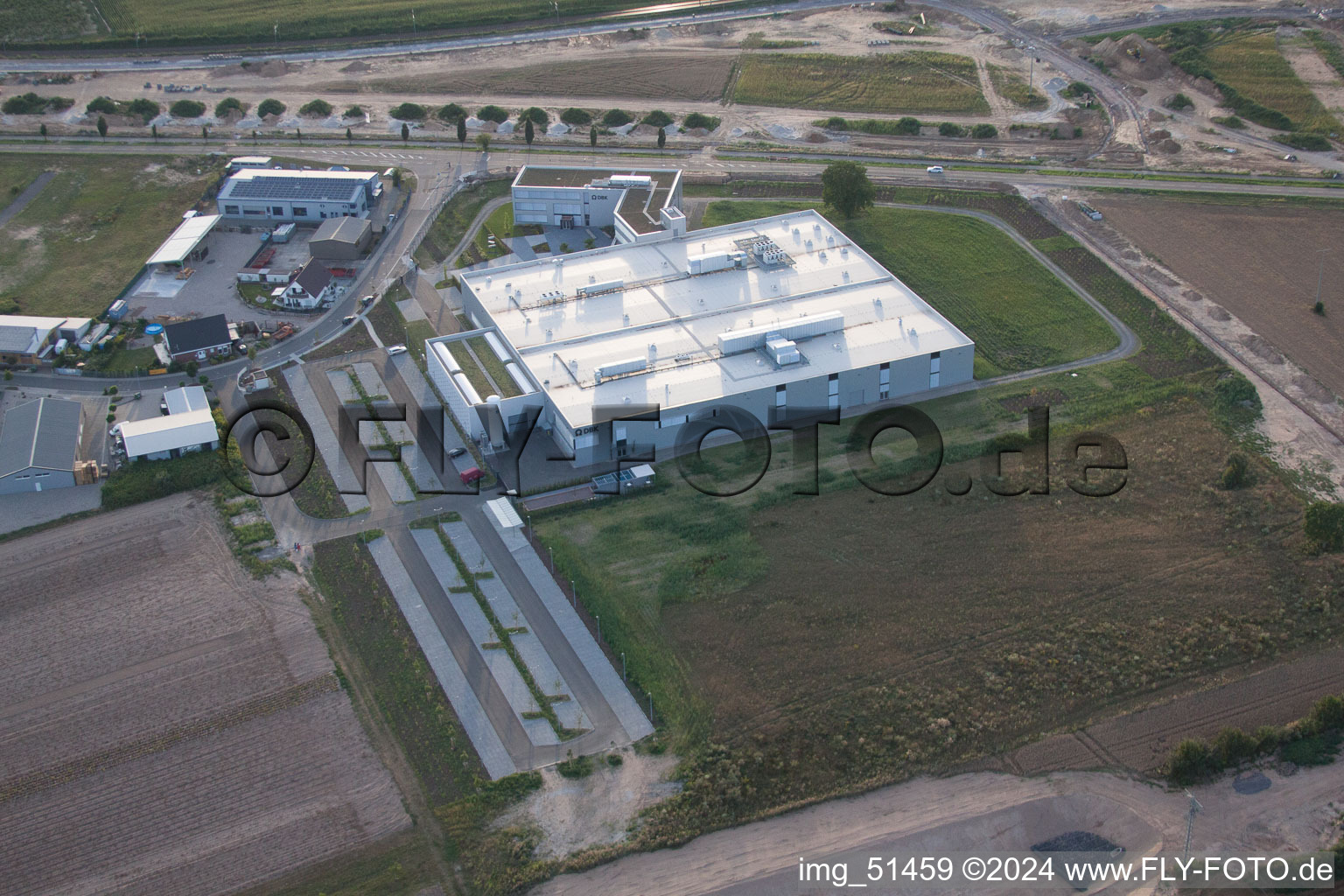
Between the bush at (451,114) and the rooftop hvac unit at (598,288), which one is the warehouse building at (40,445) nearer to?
Result: the rooftop hvac unit at (598,288)

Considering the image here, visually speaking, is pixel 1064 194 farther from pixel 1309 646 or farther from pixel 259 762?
pixel 259 762

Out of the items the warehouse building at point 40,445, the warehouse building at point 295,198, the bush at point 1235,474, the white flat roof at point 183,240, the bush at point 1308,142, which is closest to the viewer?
the bush at point 1235,474

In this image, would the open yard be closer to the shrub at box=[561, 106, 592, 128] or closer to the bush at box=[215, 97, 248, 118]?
the shrub at box=[561, 106, 592, 128]

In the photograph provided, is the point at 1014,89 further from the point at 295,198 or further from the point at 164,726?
the point at 164,726

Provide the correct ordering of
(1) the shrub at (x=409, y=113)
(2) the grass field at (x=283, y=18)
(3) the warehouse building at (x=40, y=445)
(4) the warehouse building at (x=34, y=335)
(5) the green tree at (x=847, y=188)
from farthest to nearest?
(2) the grass field at (x=283, y=18) → (1) the shrub at (x=409, y=113) → (5) the green tree at (x=847, y=188) → (4) the warehouse building at (x=34, y=335) → (3) the warehouse building at (x=40, y=445)

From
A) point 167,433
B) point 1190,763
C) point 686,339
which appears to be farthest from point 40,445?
point 1190,763

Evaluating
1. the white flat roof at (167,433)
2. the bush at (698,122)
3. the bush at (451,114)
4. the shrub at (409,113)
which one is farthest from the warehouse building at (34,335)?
the bush at (698,122)
